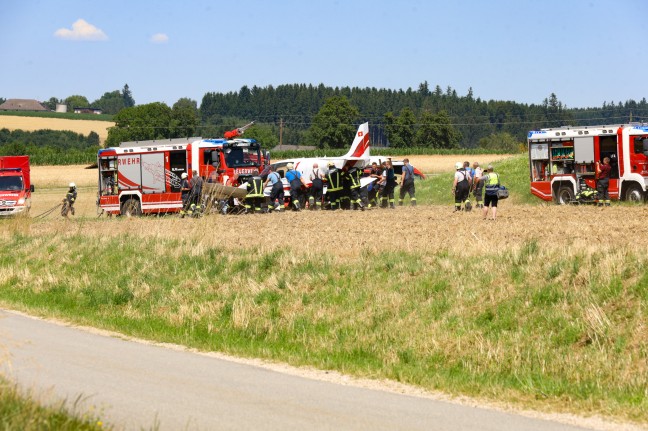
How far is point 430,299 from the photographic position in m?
11.8

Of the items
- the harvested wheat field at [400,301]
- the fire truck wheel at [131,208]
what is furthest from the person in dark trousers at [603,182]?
the fire truck wheel at [131,208]

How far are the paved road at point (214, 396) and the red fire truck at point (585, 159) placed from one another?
902 inches

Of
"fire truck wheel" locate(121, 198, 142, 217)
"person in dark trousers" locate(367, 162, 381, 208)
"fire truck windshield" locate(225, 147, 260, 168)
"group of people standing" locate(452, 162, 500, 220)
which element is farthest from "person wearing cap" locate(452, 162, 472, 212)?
"fire truck wheel" locate(121, 198, 142, 217)

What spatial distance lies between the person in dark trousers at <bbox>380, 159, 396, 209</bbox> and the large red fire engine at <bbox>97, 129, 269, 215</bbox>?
4974 millimetres

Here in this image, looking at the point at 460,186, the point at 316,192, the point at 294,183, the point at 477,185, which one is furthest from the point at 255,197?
the point at 477,185

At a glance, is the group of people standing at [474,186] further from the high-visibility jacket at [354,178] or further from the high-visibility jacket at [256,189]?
the high-visibility jacket at [256,189]

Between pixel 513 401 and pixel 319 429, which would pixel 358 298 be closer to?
pixel 513 401

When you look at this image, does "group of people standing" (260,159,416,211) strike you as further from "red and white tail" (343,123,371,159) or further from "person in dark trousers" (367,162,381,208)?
"red and white tail" (343,123,371,159)

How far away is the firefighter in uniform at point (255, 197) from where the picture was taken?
1180 inches

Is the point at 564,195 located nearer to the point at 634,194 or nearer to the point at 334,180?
the point at 634,194

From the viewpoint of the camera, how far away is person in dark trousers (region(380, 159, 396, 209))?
103 feet

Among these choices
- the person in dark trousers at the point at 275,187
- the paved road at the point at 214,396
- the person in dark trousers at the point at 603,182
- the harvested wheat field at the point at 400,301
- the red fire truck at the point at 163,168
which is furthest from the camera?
the red fire truck at the point at 163,168

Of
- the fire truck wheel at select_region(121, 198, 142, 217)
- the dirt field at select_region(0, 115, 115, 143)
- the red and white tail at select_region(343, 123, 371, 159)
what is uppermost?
the dirt field at select_region(0, 115, 115, 143)

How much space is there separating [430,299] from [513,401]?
3.86m
